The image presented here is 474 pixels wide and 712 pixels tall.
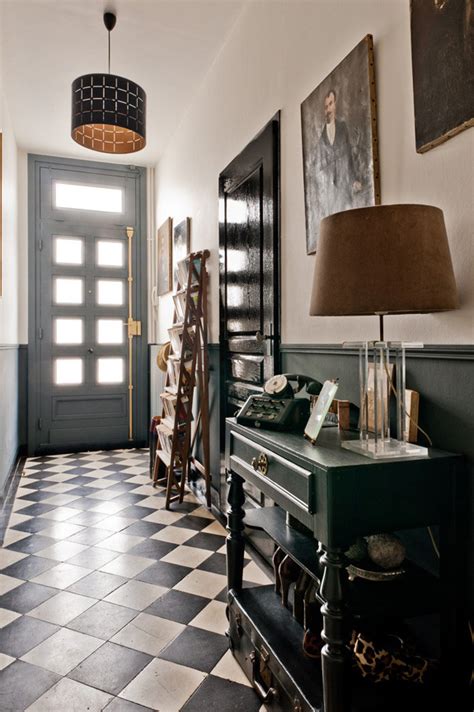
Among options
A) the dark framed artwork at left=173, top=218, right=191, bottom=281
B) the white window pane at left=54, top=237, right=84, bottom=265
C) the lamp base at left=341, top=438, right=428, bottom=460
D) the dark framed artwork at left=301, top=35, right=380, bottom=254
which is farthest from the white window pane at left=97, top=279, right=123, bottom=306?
the lamp base at left=341, top=438, right=428, bottom=460

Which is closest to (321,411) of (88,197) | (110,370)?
(110,370)

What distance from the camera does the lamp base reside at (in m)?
1.25

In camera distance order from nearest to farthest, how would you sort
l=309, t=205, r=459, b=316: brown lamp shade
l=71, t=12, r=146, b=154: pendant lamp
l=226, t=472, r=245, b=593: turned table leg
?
l=309, t=205, r=459, b=316: brown lamp shade
l=226, t=472, r=245, b=593: turned table leg
l=71, t=12, r=146, b=154: pendant lamp

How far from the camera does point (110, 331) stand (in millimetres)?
5840

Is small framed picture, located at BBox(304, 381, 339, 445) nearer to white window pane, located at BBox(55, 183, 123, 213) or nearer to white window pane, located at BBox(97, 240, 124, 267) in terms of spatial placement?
white window pane, located at BBox(97, 240, 124, 267)

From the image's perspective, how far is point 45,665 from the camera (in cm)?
184

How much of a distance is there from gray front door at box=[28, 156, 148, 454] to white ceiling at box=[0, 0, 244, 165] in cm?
110

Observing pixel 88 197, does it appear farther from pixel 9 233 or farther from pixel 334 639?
pixel 334 639

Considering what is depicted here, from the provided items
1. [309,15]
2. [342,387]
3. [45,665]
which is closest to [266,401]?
[342,387]

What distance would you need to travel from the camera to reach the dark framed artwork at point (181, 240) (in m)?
4.41

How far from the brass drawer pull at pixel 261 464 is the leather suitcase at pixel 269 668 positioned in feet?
1.77

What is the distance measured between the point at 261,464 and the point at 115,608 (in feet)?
4.11

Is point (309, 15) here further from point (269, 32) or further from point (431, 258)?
point (431, 258)

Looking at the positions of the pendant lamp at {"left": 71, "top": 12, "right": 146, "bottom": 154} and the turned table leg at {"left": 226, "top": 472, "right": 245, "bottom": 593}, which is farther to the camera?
the pendant lamp at {"left": 71, "top": 12, "right": 146, "bottom": 154}
